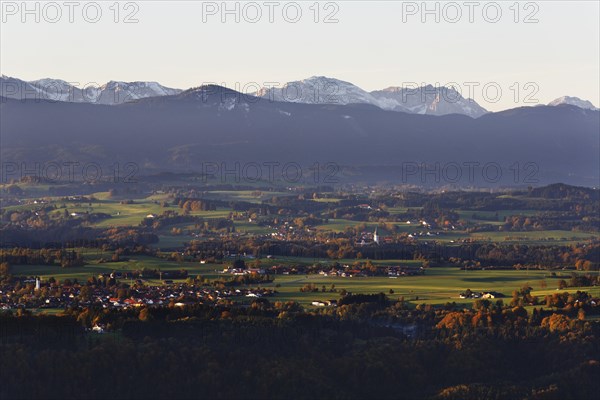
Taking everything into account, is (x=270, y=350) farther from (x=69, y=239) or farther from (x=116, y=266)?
(x=69, y=239)

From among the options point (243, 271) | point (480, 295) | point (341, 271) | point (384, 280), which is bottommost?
point (480, 295)

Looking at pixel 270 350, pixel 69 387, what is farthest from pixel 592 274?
pixel 69 387

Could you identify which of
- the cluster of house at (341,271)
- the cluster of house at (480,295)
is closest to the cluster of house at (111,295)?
the cluster of house at (480,295)

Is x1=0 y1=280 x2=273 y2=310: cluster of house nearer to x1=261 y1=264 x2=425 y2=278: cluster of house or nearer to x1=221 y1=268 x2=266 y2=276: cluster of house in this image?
x1=221 y1=268 x2=266 y2=276: cluster of house

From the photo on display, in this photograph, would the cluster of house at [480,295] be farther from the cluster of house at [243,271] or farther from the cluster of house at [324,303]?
the cluster of house at [243,271]

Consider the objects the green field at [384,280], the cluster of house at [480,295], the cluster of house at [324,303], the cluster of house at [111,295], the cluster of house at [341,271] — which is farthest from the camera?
the cluster of house at [341,271]

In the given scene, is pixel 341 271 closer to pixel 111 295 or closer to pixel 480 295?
pixel 480 295

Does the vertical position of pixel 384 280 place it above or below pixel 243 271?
below

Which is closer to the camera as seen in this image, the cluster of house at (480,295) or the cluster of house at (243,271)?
the cluster of house at (480,295)

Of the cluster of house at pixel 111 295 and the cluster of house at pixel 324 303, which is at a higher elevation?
the cluster of house at pixel 111 295

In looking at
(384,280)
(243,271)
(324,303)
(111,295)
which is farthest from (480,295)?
(111,295)

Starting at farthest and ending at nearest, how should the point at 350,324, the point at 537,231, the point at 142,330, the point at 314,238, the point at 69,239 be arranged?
the point at 537,231 → the point at 314,238 → the point at 69,239 → the point at 350,324 → the point at 142,330
